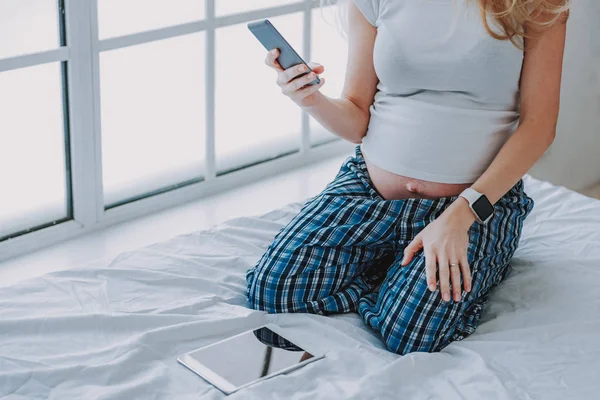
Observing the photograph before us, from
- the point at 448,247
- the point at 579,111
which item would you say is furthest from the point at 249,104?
the point at 448,247

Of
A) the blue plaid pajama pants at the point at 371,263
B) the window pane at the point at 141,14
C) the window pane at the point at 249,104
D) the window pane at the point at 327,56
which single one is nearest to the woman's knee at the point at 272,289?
the blue plaid pajama pants at the point at 371,263

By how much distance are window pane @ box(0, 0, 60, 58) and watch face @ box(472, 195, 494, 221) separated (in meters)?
1.05

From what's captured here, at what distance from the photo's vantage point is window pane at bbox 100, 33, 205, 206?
223cm

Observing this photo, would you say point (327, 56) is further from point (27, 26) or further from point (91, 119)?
point (27, 26)

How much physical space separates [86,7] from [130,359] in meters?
0.95

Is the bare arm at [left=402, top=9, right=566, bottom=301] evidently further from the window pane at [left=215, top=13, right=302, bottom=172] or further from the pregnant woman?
the window pane at [left=215, top=13, right=302, bottom=172]

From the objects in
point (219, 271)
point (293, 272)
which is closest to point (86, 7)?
point (219, 271)

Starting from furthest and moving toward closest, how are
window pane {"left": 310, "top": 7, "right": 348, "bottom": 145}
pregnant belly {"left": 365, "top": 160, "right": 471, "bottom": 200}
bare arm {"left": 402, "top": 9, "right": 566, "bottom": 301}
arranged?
window pane {"left": 310, "top": 7, "right": 348, "bottom": 145}
pregnant belly {"left": 365, "top": 160, "right": 471, "bottom": 200}
bare arm {"left": 402, "top": 9, "right": 566, "bottom": 301}

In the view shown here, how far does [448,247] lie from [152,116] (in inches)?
45.1

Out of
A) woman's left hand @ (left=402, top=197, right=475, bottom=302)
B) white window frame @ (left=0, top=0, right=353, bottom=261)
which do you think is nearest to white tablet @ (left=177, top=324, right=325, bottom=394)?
woman's left hand @ (left=402, top=197, right=475, bottom=302)

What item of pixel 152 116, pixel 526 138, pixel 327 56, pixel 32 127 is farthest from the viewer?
pixel 327 56

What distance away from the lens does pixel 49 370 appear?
1.33 metres

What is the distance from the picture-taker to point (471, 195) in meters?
1.47

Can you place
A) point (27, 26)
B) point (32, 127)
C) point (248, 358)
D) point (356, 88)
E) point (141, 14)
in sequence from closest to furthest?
point (248, 358) < point (356, 88) < point (27, 26) < point (32, 127) < point (141, 14)
